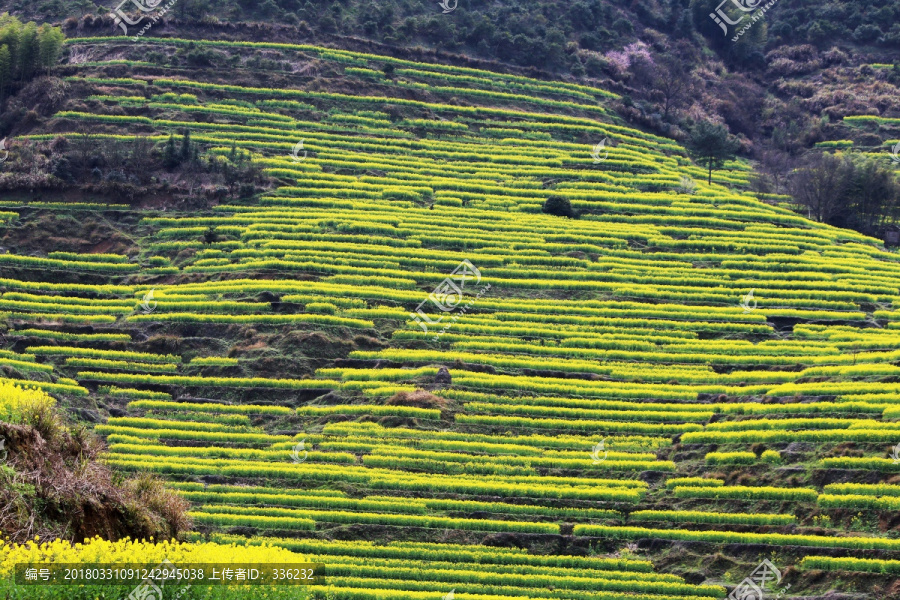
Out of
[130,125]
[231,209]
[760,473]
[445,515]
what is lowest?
[445,515]

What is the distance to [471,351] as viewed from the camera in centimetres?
5166

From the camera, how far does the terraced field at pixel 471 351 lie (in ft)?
118

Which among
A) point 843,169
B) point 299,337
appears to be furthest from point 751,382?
point 843,169

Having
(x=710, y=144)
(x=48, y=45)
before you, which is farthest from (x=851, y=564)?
(x=48, y=45)

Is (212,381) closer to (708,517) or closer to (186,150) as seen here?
(708,517)

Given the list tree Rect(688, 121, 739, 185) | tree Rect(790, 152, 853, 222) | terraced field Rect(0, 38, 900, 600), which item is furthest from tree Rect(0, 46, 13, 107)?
tree Rect(790, 152, 853, 222)

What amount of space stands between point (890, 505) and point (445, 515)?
16.7 meters

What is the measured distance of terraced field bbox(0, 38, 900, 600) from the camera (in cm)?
3594

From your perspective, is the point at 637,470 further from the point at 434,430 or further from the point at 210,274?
the point at 210,274

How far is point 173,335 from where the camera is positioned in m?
51.8

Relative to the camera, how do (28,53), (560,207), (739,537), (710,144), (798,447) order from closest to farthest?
(739,537), (798,447), (560,207), (28,53), (710,144)

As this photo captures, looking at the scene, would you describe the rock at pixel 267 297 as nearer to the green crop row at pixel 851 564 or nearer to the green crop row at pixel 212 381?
the green crop row at pixel 212 381

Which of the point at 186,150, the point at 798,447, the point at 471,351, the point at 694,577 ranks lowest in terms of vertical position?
the point at 694,577

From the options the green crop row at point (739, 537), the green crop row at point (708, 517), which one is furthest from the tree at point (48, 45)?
the green crop row at point (708, 517)
